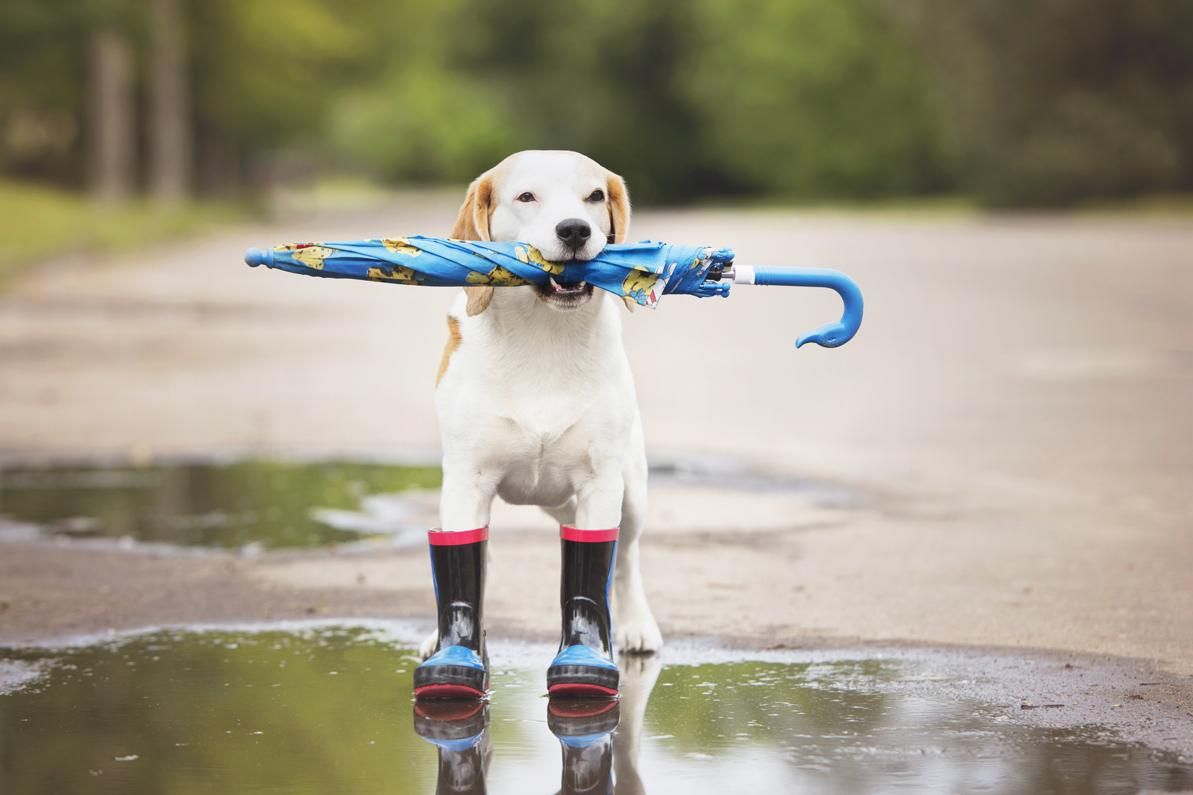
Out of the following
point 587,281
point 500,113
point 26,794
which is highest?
point 500,113

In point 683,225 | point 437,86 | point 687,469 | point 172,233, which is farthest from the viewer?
point 437,86

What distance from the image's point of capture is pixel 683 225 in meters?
44.3

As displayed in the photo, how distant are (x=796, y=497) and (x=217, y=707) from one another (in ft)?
15.8

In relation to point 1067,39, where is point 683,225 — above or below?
below

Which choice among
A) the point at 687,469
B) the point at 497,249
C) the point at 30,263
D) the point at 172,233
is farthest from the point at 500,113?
the point at 497,249

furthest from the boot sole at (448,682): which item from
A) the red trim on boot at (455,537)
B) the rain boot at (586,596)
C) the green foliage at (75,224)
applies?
the green foliage at (75,224)

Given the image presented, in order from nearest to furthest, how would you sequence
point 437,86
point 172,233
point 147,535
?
1. point 147,535
2. point 172,233
3. point 437,86

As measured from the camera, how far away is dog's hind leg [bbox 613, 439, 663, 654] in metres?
6.24

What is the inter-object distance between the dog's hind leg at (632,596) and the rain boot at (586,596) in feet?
1.32

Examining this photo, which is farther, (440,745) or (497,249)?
(497,249)

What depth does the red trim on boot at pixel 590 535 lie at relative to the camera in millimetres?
5777

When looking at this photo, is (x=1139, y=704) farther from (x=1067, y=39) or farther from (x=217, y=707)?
(x=1067, y=39)

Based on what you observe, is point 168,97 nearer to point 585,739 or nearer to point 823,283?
point 823,283

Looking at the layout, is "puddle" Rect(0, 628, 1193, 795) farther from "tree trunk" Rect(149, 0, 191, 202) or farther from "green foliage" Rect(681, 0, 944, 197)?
"green foliage" Rect(681, 0, 944, 197)
